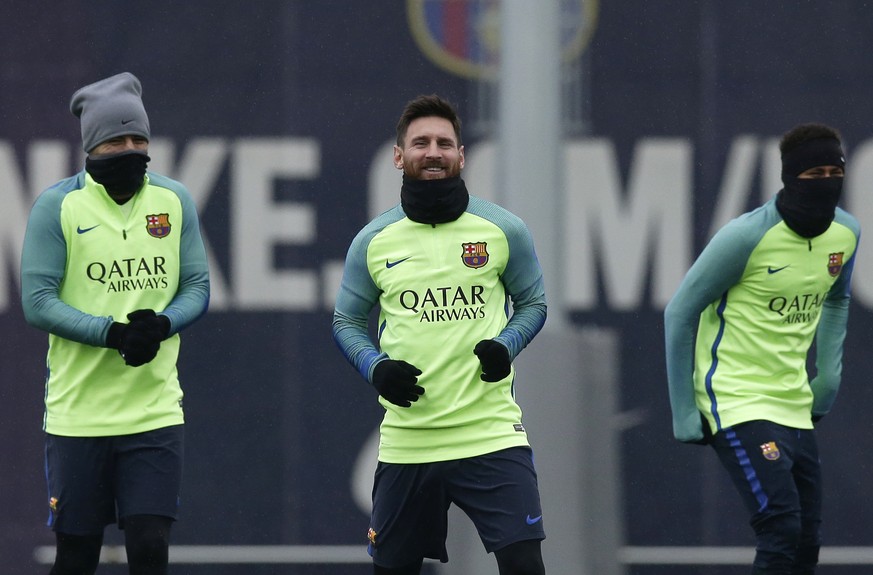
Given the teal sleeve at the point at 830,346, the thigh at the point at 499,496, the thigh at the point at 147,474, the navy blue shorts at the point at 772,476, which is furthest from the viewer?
the teal sleeve at the point at 830,346

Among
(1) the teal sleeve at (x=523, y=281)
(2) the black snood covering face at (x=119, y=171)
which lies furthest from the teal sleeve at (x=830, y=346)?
(2) the black snood covering face at (x=119, y=171)

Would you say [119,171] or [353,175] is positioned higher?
[119,171]

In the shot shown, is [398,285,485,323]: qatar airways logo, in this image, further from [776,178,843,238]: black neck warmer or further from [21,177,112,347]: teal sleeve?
[776,178,843,238]: black neck warmer

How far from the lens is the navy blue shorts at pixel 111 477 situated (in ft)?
15.7

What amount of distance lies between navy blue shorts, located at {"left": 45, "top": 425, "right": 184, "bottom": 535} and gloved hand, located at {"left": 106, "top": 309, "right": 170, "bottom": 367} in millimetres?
307

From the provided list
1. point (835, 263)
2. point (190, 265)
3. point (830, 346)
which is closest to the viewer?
point (190, 265)

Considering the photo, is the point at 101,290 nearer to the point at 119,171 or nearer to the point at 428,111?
the point at 119,171

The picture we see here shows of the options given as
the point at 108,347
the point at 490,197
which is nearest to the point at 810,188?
the point at 490,197

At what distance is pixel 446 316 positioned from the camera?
4414mm

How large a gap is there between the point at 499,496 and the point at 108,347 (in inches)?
52.6

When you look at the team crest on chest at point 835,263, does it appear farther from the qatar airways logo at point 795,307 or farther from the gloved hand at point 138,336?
the gloved hand at point 138,336

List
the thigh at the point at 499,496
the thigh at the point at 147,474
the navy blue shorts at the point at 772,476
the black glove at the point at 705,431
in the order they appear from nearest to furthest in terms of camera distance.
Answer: the thigh at the point at 499,496, the thigh at the point at 147,474, the navy blue shorts at the point at 772,476, the black glove at the point at 705,431

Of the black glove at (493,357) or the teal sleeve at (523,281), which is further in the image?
the teal sleeve at (523,281)

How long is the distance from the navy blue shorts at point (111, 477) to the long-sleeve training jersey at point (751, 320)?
69.3 inches
